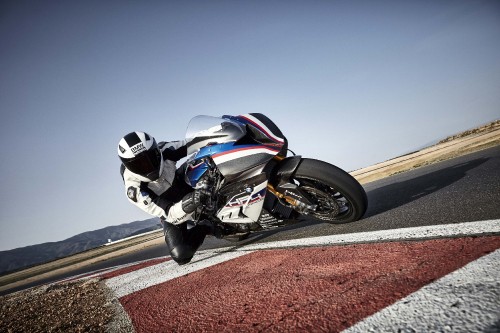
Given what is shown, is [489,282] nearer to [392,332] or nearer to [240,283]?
[392,332]

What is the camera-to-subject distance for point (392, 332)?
102 centimetres

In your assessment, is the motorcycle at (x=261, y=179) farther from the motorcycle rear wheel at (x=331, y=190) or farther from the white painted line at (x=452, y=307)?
the white painted line at (x=452, y=307)

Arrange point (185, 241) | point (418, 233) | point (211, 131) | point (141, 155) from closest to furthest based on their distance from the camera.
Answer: point (418, 233)
point (211, 131)
point (141, 155)
point (185, 241)

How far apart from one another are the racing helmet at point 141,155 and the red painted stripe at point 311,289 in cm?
161

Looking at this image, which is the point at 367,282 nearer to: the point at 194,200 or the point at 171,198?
the point at 194,200

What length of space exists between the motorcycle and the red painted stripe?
0.74m

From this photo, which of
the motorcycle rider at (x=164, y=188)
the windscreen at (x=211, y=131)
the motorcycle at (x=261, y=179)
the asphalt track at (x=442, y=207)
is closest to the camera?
the asphalt track at (x=442, y=207)

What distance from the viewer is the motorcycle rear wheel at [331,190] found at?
2.93m

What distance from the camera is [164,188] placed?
3945 millimetres

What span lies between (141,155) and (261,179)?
1.62 m

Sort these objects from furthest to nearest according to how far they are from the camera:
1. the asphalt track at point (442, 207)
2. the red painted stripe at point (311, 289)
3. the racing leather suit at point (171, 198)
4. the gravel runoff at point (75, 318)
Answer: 1. the racing leather suit at point (171, 198)
2. the asphalt track at point (442, 207)
3. the gravel runoff at point (75, 318)
4. the red painted stripe at point (311, 289)

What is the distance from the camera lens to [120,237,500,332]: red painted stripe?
1.34m

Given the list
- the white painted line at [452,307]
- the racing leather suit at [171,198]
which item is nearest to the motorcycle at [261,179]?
the racing leather suit at [171,198]

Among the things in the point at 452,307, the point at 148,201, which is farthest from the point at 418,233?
the point at 148,201
